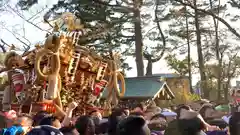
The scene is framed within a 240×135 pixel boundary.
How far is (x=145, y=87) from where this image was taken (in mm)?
19328

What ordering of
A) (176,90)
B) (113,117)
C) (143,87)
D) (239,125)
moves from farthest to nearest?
1. (176,90)
2. (143,87)
3. (113,117)
4. (239,125)

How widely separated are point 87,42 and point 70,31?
35.2ft

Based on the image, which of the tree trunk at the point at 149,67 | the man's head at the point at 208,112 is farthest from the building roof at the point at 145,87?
the man's head at the point at 208,112

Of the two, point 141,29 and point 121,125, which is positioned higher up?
point 141,29

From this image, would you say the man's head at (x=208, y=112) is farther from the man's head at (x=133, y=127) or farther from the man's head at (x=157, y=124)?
the man's head at (x=133, y=127)

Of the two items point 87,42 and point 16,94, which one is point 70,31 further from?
point 87,42

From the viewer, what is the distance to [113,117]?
4.06 m

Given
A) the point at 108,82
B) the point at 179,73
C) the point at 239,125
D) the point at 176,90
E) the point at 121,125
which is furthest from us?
the point at 179,73

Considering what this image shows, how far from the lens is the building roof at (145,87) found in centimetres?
1855

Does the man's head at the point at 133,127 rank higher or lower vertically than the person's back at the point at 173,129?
higher

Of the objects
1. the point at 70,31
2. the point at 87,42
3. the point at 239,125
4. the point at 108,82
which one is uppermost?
the point at 87,42

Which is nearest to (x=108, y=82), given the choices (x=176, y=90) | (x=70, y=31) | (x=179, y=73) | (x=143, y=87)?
(x=70, y=31)

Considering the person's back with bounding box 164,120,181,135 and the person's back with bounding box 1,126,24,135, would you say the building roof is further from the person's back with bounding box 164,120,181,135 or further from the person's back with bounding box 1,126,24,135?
the person's back with bounding box 1,126,24,135

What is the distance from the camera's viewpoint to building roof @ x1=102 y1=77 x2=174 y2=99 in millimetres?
18547
